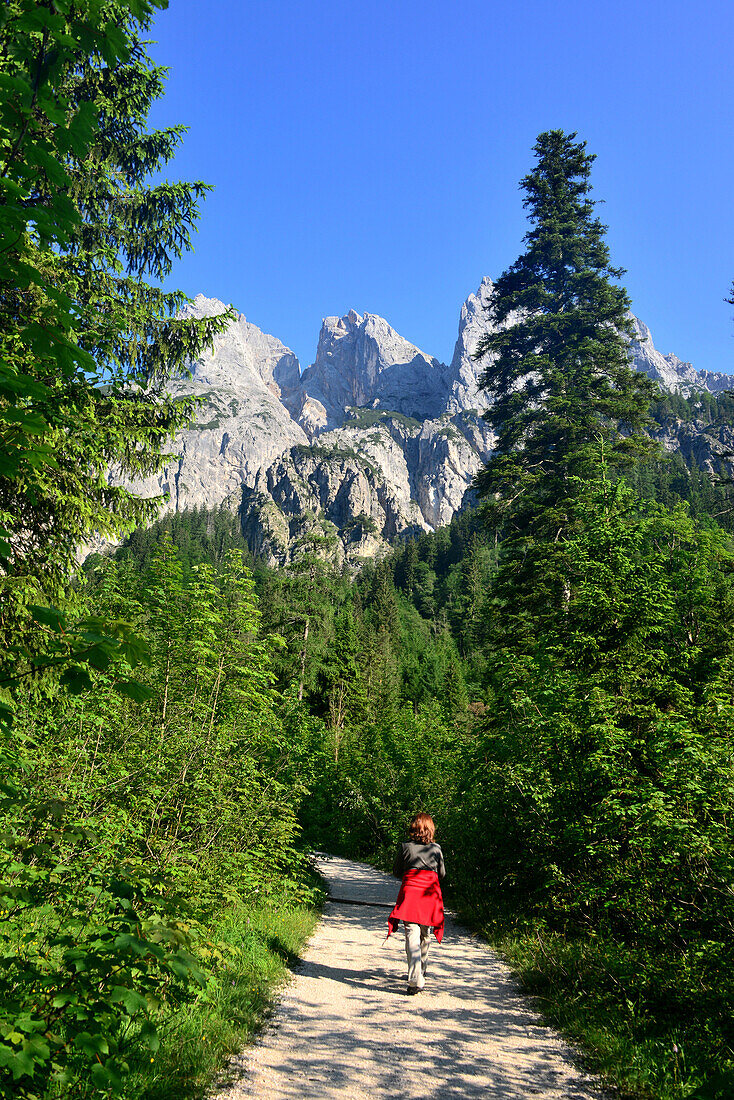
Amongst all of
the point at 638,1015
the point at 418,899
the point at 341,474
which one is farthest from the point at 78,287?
the point at 341,474

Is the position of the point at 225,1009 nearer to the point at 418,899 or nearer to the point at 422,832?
the point at 418,899

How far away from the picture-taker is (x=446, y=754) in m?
15.0

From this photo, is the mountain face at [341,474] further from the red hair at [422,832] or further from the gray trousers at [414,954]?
the gray trousers at [414,954]

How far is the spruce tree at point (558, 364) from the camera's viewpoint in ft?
49.9

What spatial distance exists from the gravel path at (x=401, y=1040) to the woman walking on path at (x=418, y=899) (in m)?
0.30

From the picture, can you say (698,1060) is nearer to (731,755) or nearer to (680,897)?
(680,897)

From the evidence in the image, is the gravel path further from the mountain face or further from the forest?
the mountain face

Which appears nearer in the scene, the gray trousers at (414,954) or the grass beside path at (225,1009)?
the grass beside path at (225,1009)

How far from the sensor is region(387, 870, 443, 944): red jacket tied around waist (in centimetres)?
585

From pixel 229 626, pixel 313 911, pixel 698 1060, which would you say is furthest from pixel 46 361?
pixel 313 911

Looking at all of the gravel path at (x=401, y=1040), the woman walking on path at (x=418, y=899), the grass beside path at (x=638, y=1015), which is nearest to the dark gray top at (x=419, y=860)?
the woman walking on path at (x=418, y=899)

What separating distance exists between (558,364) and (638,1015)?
16.7 meters

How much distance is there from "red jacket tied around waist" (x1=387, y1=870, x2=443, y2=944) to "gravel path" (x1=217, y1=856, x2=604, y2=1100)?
0.60 m

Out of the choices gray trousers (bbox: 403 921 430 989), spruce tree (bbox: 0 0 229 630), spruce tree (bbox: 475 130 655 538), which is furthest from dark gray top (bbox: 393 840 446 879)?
spruce tree (bbox: 475 130 655 538)
